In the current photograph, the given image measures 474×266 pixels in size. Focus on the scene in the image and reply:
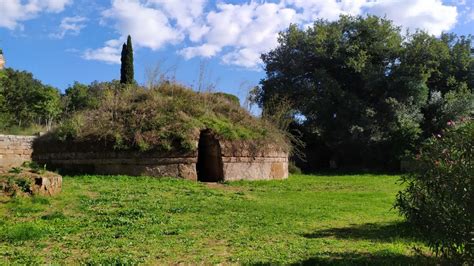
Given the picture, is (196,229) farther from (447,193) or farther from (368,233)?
(447,193)

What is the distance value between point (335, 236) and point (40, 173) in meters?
5.95

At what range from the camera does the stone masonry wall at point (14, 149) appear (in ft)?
55.9

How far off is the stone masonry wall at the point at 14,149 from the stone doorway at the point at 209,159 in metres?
6.94

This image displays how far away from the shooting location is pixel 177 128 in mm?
13922

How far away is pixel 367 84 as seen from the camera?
77.6ft

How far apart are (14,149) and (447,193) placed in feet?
55.7

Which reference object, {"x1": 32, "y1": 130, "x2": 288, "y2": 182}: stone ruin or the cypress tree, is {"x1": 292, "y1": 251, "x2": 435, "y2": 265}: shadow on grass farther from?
the cypress tree

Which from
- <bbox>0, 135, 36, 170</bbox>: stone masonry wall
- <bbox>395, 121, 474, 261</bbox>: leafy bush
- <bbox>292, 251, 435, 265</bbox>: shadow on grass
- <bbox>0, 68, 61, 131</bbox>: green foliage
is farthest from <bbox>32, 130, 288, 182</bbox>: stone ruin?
<bbox>0, 68, 61, 131</bbox>: green foliage

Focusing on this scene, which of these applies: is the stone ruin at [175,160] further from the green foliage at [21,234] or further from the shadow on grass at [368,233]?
the green foliage at [21,234]

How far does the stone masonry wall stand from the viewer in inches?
671

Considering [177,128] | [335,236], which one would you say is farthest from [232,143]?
[335,236]

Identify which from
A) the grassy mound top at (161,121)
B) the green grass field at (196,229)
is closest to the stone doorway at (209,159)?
the grassy mound top at (161,121)

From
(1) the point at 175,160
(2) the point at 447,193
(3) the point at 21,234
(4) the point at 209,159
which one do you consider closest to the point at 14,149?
(1) the point at 175,160

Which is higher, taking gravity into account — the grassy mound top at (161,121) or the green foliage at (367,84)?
the green foliage at (367,84)
